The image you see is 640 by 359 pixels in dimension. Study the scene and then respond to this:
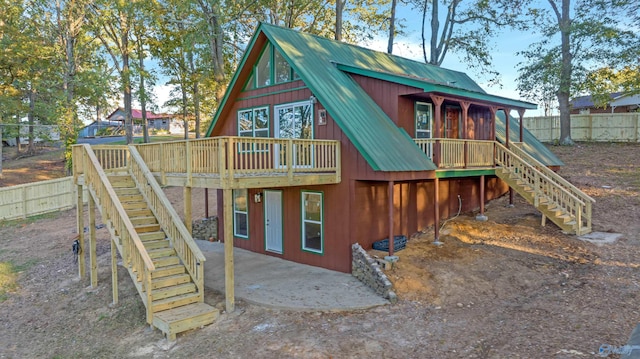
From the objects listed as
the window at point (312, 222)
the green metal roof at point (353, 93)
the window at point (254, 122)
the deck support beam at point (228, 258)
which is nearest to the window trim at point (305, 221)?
the window at point (312, 222)

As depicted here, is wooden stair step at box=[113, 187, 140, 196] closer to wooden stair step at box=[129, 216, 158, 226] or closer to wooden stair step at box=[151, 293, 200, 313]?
wooden stair step at box=[129, 216, 158, 226]

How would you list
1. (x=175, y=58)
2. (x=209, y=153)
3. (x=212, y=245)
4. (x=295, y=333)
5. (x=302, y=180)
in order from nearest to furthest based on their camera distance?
(x=295, y=333), (x=209, y=153), (x=302, y=180), (x=212, y=245), (x=175, y=58)

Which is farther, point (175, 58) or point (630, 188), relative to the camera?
point (175, 58)

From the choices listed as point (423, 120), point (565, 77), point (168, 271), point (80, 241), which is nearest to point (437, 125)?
point (423, 120)

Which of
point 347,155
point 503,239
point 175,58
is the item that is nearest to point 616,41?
point 503,239

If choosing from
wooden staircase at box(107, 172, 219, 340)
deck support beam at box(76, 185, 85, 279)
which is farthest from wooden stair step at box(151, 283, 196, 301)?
deck support beam at box(76, 185, 85, 279)

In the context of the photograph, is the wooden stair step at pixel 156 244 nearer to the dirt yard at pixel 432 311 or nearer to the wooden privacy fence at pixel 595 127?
the dirt yard at pixel 432 311

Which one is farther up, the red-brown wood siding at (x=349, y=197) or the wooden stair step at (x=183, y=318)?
the red-brown wood siding at (x=349, y=197)

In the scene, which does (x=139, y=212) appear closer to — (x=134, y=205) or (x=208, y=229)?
(x=134, y=205)

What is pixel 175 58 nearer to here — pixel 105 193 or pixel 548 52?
pixel 105 193

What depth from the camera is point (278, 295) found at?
898cm

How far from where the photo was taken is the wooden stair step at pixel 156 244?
971 centimetres

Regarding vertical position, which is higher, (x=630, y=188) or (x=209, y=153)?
(x=209, y=153)

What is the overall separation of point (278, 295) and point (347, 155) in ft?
13.3
